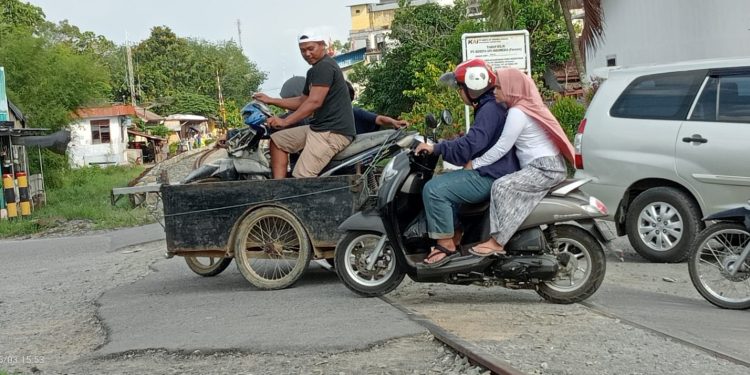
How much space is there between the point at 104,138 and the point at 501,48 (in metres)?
52.6

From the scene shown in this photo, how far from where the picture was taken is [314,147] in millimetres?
7812

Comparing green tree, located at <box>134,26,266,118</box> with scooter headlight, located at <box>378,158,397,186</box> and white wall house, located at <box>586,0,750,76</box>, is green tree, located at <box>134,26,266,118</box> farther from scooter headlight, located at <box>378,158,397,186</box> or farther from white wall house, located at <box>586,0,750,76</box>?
scooter headlight, located at <box>378,158,397,186</box>

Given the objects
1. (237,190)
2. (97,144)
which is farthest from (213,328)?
(97,144)

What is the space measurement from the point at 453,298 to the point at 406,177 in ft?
3.54

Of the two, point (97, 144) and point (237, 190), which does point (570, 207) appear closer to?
point (237, 190)

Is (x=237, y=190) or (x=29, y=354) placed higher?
(x=237, y=190)

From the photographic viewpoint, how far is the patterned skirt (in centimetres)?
630

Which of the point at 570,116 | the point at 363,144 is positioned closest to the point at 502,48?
the point at 570,116

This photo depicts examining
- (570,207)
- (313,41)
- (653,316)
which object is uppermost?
(313,41)

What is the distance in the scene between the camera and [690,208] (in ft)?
28.2

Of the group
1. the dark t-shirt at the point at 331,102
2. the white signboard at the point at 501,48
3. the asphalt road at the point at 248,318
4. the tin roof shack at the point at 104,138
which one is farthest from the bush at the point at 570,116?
the tin roof shack at the point at 104,138

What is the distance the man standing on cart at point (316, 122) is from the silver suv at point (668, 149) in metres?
3.00

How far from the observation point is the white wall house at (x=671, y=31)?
59.2ft


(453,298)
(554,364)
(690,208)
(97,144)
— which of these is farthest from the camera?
(97,144)
